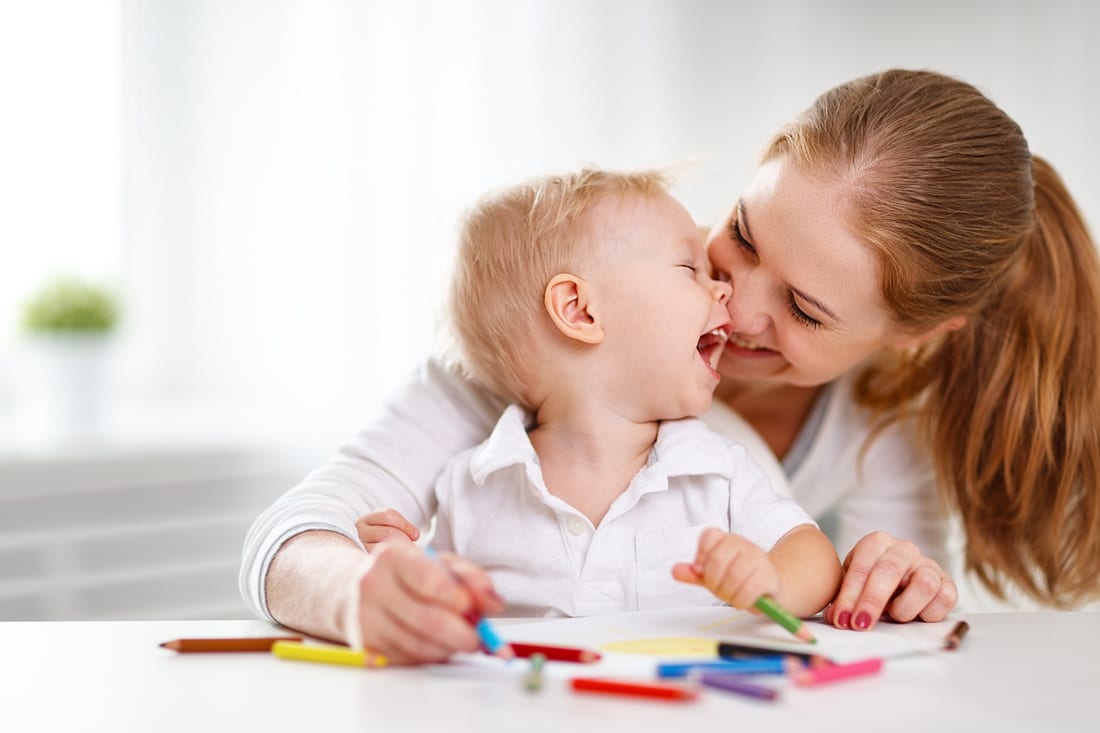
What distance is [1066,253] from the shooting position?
1.32m

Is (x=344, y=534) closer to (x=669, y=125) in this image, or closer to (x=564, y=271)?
(x=564, y=271)

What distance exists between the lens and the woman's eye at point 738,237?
1.21 meters

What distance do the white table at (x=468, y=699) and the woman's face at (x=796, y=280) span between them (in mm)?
467

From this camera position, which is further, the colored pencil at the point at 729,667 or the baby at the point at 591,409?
the baby at the point at 591,409

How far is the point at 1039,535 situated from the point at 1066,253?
0.36 metres

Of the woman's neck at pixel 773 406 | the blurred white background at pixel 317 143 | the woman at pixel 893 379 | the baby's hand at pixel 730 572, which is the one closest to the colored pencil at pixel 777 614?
the baby's hand at pixel 730 572

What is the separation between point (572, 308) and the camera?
43.8 inches

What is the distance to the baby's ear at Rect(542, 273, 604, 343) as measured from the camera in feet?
3.59

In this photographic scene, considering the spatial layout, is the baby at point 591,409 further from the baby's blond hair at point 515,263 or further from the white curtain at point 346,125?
the white curtain at point 346,125

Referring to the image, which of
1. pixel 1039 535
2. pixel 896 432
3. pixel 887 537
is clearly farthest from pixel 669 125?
pixel 887 537

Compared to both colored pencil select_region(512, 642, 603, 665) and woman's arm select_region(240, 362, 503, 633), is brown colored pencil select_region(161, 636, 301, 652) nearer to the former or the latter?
woman's arm select_region(240, 362, 503, 633)

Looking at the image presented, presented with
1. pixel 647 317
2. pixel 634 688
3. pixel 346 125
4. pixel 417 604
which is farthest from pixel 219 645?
pixel 346 125

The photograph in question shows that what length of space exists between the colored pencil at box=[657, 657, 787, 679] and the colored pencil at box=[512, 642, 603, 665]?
0.16 feet

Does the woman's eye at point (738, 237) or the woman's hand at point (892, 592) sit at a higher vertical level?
the woman's eye at point (738, 237)
